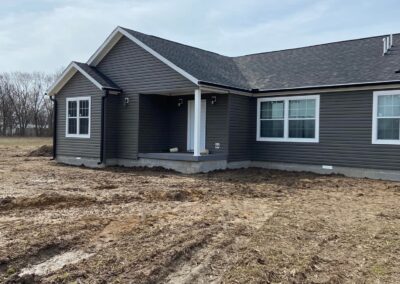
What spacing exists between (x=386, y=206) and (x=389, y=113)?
15.8 ft

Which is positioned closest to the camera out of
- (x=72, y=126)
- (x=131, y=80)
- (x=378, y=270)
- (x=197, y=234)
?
(x=378, y=270)

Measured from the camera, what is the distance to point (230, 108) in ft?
45.4

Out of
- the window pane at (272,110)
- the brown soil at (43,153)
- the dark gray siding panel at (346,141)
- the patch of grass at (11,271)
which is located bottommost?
the patch of grass at (11,271)

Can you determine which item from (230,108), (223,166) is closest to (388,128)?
(230,108)

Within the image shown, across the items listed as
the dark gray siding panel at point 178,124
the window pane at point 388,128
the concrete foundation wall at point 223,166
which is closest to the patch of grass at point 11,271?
the concrete foundation wall at point 223,166

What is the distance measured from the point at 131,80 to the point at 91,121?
2.19 metres

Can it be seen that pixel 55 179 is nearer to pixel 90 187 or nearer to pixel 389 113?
pixel 90 187

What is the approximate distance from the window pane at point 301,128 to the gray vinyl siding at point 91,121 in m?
7.01

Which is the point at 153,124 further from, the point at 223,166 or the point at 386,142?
the point at 386,142

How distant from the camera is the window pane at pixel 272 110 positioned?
14.0m

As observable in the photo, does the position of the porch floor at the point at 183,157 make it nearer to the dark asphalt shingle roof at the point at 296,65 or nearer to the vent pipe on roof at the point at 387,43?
the dark asphalt shingle roof at the point at 296,65

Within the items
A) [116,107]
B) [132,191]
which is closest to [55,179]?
[132,191]

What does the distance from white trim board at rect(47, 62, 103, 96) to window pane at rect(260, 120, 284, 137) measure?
19.9 feet

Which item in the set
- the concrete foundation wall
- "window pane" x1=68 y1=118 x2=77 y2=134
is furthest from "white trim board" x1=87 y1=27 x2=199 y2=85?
the concrete foundation wall
